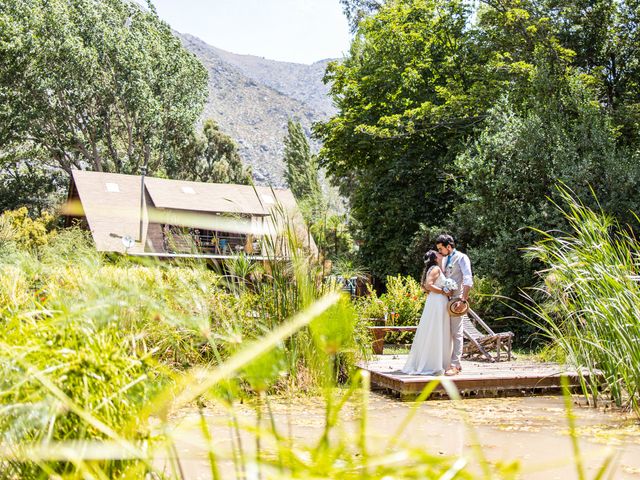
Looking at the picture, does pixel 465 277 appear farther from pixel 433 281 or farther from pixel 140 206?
pixel 140 206

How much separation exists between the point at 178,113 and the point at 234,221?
111 feet

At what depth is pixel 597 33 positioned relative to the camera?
19.7 meters

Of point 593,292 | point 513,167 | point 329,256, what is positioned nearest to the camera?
point 593,292

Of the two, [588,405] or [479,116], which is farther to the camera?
[479,116]

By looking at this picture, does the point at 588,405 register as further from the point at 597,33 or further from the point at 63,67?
the point at 63,67

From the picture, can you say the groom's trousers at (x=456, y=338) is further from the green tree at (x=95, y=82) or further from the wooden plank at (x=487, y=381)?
the green tree at (x=95, y=82)

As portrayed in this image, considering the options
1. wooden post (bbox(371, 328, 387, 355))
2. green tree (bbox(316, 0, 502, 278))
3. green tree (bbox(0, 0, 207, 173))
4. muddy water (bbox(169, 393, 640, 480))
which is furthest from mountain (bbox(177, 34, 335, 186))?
muddy water (bbox(169, 393, 640, 480))

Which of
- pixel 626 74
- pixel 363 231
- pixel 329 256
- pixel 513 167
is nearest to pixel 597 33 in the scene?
pixel 626 74

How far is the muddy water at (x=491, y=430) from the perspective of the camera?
431cm

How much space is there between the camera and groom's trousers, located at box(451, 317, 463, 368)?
8250 mm

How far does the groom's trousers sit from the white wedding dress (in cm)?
9

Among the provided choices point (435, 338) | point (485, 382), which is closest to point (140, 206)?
point (435, 338)

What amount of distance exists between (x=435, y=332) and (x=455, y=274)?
77 centimetres

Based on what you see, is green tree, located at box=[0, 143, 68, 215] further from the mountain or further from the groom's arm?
the mountain
